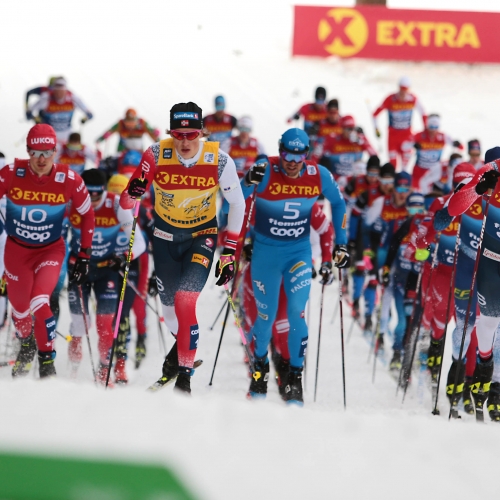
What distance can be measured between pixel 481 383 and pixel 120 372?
10.7 feet

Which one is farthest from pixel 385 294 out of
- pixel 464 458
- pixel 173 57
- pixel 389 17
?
pixel 173 57

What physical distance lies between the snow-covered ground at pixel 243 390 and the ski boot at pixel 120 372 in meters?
0.12

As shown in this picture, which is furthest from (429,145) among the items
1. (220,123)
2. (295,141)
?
(295,141)

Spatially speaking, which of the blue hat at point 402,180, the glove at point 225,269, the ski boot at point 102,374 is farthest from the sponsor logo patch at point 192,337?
the blue hat at point 402,180

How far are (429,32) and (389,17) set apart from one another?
1326 mm

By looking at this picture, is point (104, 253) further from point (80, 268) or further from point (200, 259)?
point (200, 259)

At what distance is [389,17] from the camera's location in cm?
2273

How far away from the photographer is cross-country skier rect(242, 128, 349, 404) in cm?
666

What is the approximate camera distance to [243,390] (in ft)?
25.1

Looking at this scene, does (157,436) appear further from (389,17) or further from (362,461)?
(389,17)

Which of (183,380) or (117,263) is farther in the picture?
(117,263)

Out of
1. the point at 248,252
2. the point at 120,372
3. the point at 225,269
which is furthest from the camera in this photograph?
the point at 120,372

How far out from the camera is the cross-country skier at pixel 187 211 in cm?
575

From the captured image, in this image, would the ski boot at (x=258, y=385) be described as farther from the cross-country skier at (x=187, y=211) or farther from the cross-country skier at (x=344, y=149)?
the cross-country skier at (x=344, y=149)
